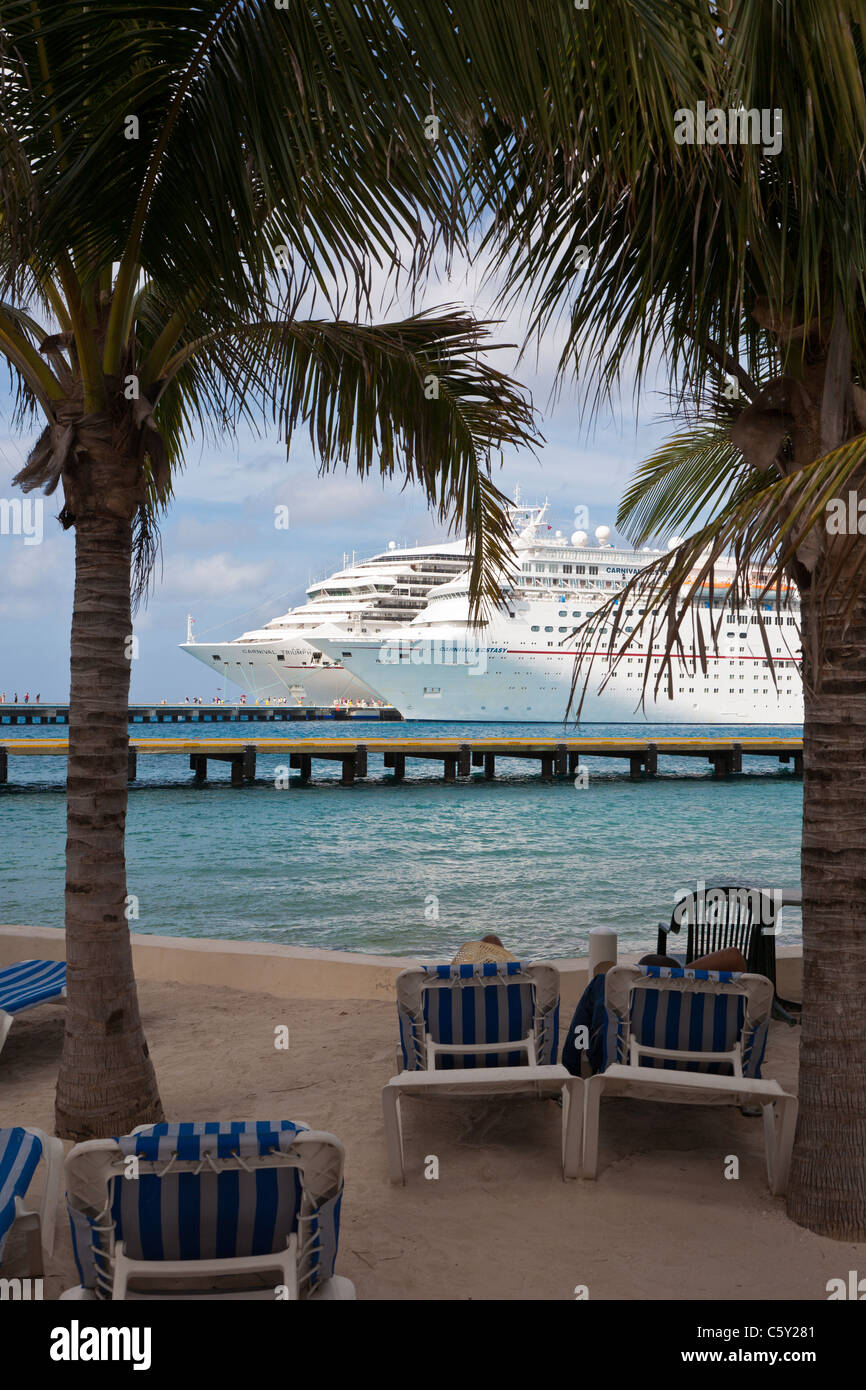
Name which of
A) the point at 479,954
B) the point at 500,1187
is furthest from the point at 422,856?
the point at 500,1187

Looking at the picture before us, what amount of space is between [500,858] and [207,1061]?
16.4 metres

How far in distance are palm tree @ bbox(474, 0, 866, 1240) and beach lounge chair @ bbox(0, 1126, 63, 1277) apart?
210 cm

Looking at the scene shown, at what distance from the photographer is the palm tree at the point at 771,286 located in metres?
2.46

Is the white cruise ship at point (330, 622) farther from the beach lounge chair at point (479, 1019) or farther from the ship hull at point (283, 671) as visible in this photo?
the beach lounge chair at point (479, 1019)

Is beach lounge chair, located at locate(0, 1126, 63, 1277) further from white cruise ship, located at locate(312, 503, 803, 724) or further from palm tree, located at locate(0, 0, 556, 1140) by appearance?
white cruise ship, located at locate(312, 503, 803, 724)

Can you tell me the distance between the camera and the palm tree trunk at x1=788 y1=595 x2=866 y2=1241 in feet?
9.92

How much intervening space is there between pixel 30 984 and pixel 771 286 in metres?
4.42

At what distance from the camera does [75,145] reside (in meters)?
2.90

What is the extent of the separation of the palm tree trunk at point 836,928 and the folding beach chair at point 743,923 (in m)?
2.32

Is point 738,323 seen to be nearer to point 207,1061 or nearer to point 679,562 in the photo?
point 679,562

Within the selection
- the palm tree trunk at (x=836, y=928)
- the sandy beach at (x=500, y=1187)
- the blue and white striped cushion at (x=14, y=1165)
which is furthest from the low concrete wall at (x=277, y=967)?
the blue and white striped cushion at (x=14, y=1165)

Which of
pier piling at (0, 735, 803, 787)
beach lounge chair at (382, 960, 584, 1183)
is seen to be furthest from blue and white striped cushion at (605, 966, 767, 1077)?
pier piling at (0, 735, 803, 787)

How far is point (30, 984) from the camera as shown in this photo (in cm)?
511
